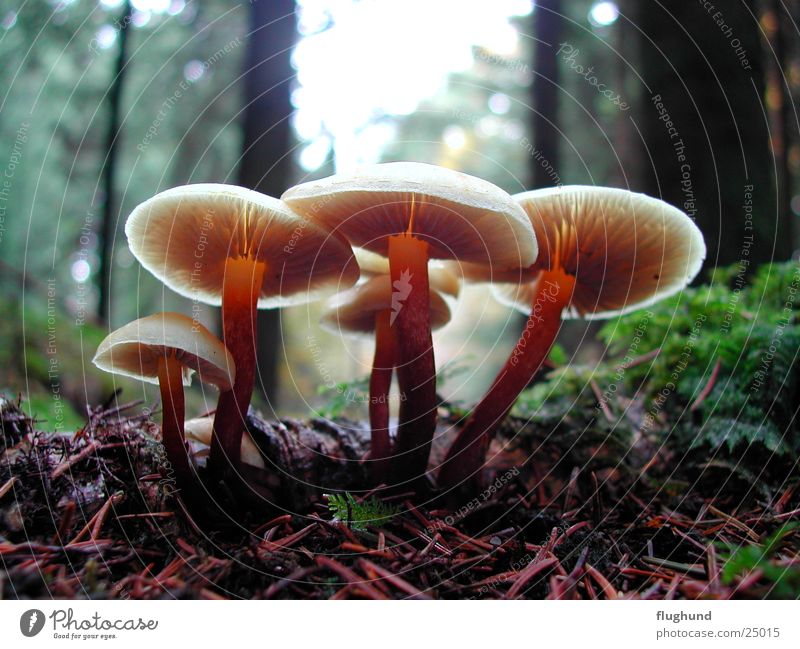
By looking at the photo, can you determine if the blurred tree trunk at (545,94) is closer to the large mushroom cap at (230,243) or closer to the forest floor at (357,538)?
the large mushroom cap at (230,243)

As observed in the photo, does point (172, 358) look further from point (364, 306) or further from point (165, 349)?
point (364, 306)

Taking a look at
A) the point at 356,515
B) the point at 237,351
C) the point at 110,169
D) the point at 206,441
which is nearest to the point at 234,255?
the point at 237,351

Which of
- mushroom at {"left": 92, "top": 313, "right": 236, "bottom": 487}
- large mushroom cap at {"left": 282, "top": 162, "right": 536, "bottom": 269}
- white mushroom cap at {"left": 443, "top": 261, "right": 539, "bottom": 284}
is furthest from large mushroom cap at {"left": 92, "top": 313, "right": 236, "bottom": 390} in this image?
white mushroom cap at {"left": 443, "top": 261, "right": 539, "bottom": 284}

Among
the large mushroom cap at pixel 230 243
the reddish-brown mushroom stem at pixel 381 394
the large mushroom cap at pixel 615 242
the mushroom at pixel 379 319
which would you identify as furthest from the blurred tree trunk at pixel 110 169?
the large mushroom cap at pixel 615 242

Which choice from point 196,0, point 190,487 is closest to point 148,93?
point 196,0
